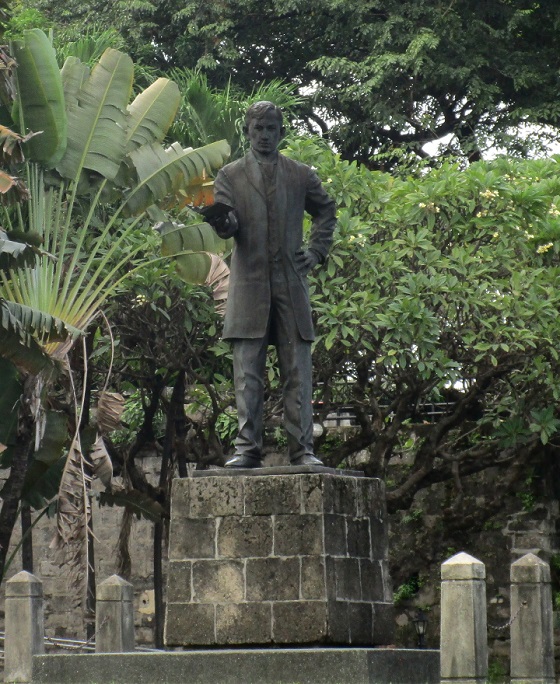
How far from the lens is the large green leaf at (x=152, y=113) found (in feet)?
47.1

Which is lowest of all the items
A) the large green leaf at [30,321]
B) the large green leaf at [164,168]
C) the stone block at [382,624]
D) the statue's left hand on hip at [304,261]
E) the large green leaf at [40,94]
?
the stone block at [382,624]

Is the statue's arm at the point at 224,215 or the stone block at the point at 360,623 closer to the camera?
the stone block at the point at 360,623

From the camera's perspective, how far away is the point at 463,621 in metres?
10.1

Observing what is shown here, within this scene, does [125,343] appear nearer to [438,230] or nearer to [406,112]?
[438,230]

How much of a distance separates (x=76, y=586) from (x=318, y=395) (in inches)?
137

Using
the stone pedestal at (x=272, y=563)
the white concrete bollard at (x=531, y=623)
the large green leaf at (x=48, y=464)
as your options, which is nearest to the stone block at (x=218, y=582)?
the stone pedestal at (x=272, y=563)

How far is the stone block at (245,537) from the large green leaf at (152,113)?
20.0ft

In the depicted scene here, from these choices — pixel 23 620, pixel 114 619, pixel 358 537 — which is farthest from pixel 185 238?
pixel 358 537

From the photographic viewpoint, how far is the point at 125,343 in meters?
16.2

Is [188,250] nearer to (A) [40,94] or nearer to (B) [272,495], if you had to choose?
(A) [40,94]

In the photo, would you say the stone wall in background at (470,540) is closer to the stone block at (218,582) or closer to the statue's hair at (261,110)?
the stone block at (218,582)

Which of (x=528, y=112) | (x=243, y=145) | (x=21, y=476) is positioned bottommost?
(x=21, y=476)

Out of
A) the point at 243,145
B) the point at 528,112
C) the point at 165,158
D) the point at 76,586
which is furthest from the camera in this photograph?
the point at 528,112

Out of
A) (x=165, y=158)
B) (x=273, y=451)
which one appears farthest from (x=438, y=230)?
(x=273, y=451)
